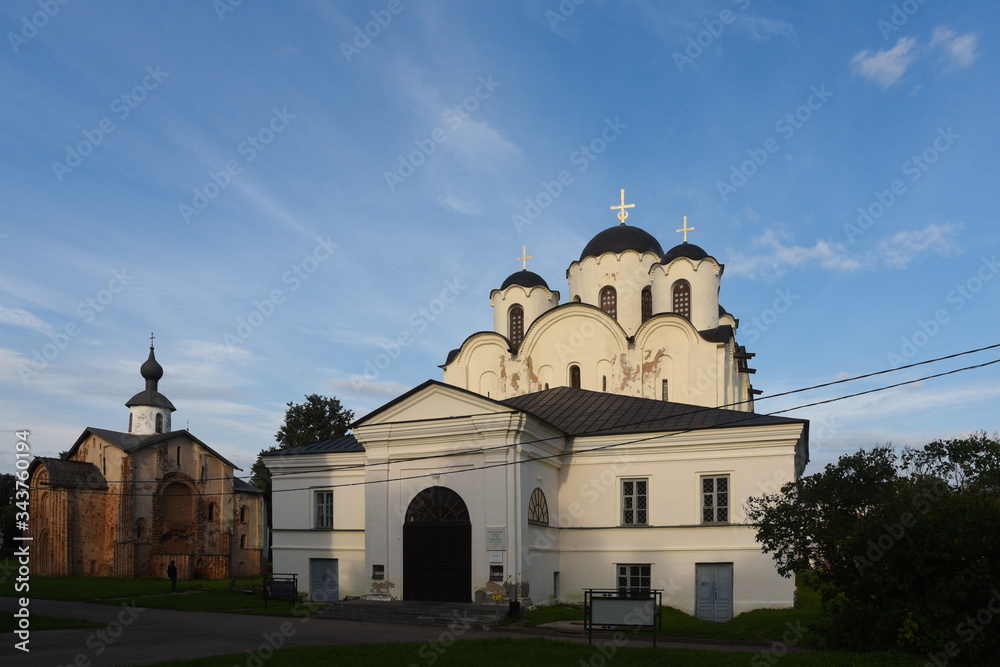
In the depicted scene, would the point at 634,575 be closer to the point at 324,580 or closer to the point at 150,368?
the point at 324,580

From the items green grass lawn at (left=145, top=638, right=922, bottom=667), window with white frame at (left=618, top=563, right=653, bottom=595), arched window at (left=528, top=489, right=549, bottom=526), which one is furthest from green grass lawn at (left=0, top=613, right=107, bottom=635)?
window with white frame at (left=618, top=563, right=653, bottom=595)

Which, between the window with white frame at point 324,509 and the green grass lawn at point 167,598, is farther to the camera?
the window with white frame at point 324,509

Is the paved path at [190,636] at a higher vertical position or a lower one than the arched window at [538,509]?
lower

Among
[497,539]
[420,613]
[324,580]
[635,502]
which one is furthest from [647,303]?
[420,613]

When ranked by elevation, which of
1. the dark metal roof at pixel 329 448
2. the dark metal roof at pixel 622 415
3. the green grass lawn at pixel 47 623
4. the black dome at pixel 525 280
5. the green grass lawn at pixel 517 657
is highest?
the black dome at pixel 525 280

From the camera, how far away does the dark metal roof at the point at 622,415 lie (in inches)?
850

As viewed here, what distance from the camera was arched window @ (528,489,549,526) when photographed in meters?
20.8

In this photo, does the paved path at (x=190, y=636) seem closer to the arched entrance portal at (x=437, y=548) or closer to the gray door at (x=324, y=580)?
the arched entrance portal at (x=437, y=548)

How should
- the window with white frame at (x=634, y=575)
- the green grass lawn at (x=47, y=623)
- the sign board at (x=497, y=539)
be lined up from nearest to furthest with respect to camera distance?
the green grass lawn at (x=47, y=623)
the sign board at (x=497, y=539)
the window with white frame at (x=634, y=575)

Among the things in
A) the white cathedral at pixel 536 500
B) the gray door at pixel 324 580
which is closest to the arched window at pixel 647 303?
the white cathedral at pixel 536 500

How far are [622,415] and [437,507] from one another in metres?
6.15

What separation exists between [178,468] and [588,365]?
2803 centimetres

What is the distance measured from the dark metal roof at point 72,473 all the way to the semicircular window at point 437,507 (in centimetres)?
2988

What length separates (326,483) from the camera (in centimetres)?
2533
